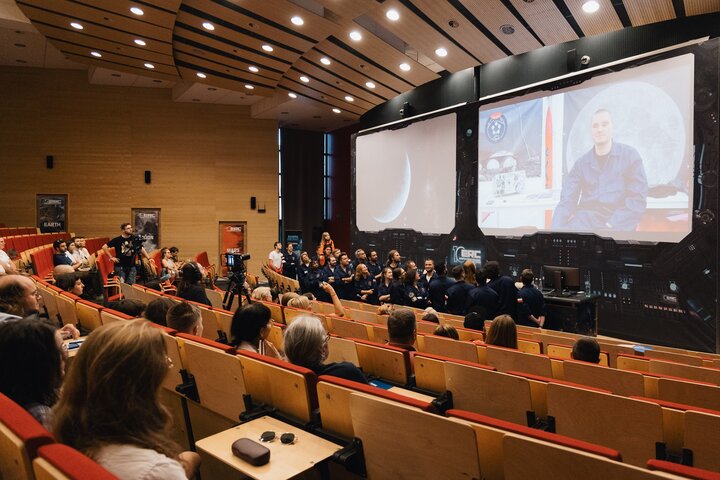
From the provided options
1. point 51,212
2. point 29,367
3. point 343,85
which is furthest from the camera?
point 51,212

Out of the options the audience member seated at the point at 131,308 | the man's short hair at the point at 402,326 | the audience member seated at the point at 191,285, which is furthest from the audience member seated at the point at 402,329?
the audience member seated at the point at 191,285

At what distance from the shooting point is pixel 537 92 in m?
9.12

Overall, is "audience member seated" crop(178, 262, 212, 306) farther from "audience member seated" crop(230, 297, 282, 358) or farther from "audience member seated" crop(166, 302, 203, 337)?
"audience member seated" crop(230, 297, 282, 358)

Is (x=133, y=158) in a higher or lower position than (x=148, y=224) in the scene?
higher

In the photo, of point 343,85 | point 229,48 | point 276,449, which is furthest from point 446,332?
point 343,85

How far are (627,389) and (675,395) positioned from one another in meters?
0.25

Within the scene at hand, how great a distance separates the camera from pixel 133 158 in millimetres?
14711

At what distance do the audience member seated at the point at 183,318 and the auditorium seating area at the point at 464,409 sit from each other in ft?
0.85

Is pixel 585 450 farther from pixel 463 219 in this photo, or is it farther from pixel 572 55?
pixel 463 219

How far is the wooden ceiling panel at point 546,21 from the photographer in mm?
7199

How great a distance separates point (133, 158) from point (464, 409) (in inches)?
577

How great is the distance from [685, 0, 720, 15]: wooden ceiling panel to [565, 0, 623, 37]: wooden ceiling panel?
898 millimetres

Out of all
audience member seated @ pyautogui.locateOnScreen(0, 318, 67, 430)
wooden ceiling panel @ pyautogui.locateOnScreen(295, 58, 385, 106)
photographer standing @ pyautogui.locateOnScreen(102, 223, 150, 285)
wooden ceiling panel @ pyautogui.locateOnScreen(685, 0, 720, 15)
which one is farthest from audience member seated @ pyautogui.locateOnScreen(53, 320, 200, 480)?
wooden ceiling panel @ pyautogui.locateOnScreen(295, 58, 385, 106)

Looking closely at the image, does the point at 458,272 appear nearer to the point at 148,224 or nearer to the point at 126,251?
the point at 126,251
